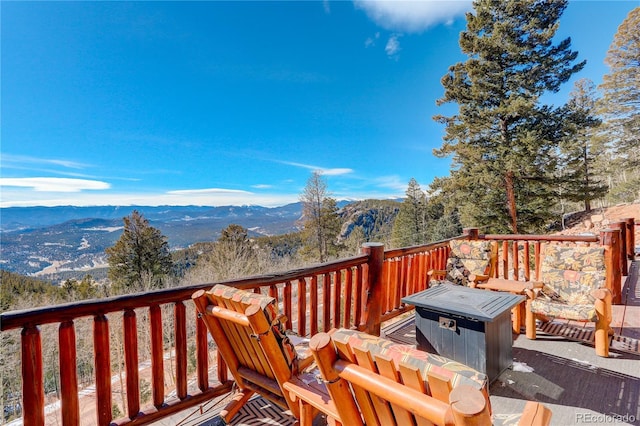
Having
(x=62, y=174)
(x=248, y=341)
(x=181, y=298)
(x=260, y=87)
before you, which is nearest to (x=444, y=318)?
(x=248, y=341)

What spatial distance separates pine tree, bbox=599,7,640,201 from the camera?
48.6ft

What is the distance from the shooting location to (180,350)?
216 cm

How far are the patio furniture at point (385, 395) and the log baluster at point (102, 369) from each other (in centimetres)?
146

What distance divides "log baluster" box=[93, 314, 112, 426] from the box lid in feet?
7.39

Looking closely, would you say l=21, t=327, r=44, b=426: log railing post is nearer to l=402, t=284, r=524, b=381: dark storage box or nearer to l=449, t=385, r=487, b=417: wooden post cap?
l=449, t=385, r=487, b=417: wooden post cap

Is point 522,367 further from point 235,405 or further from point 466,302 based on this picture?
point 235,405

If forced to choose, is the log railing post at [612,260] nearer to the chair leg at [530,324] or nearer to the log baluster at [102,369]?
the chair leg at [530,324]

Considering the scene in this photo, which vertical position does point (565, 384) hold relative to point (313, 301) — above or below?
below

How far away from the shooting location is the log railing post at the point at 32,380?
1.49 m

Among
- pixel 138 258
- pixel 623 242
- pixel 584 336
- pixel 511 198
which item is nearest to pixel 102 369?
pixel 584 336

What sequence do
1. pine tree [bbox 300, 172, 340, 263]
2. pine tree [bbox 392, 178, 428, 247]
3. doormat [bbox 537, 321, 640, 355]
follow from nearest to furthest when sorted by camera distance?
doormat [bbox 537, 321, 640, 355] → pine tree [bbox 300, 172, 340, 263] → pine tree [bbox 392, 178, 428, 247]

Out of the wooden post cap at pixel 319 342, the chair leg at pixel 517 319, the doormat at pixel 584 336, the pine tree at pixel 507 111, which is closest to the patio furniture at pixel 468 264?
the chair leg at pixel 517 319

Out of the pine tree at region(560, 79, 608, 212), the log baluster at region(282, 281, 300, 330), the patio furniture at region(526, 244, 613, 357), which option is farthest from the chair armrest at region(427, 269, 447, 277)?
the pine tree at region(560, 79, 608, 212)

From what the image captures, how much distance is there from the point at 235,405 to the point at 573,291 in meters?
3.73
